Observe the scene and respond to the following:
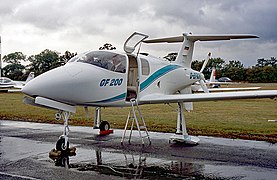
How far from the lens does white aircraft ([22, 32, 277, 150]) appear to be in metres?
9.27

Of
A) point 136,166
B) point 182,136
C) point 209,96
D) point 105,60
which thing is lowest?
point 136,166

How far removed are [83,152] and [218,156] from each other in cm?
344

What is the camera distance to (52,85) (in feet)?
29.8

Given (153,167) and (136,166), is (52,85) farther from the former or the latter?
(153,167)

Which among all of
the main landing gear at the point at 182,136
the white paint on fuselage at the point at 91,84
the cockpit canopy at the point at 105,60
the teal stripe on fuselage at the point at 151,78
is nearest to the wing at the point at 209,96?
the white paint on fuselage at the point at 91,84

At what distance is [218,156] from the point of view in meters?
9.64

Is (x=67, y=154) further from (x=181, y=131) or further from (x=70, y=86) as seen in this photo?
(x=181, y=131)

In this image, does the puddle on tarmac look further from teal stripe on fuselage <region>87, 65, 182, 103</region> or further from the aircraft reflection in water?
teal stripe on fuselage <region>87, 65, 182, 103</region>

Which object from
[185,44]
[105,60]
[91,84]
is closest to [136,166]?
[91,84]

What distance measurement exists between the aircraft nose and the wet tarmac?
4.96 feet

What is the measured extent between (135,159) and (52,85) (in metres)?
2.62

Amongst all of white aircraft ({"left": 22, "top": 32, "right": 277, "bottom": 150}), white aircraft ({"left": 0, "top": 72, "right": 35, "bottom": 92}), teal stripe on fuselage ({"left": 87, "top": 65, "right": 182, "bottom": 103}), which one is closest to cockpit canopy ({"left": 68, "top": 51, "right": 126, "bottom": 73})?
white aircraft ({"left": 22, "top": 32, "right": 277, "bottom": 150})

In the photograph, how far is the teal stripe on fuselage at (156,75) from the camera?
449 inches

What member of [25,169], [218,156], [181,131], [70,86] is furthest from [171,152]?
[25,169]
